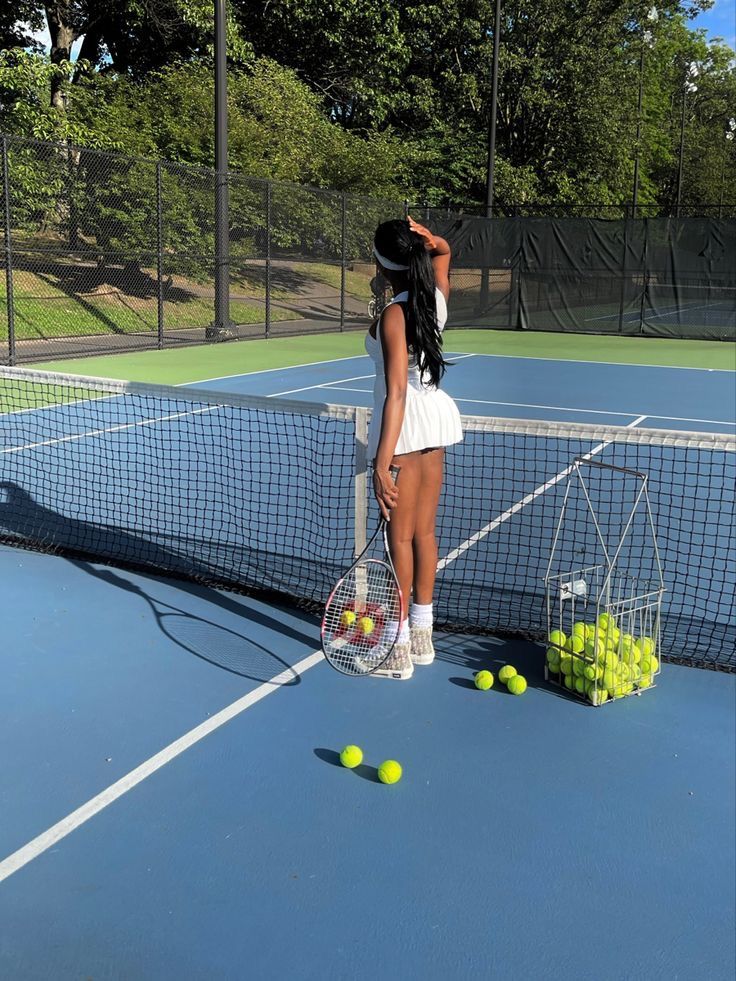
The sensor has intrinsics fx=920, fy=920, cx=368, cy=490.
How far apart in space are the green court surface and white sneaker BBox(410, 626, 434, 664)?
8.32m

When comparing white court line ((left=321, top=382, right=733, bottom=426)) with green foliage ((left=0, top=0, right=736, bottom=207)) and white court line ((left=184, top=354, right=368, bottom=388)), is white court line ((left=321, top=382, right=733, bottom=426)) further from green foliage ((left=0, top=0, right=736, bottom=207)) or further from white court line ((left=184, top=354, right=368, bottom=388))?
green foliage ((left=0, top=0, right=736, bottom=207))

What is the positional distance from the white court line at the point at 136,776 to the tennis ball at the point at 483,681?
71cm

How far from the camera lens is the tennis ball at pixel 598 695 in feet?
11.7

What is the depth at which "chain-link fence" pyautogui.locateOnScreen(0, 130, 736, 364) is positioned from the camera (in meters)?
14.2

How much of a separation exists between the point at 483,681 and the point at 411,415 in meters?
1.11

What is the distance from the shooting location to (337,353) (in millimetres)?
16641

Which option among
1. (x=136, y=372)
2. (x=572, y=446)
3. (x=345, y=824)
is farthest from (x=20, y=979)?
(x=136, y=372)

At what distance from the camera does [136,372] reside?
12.6 m

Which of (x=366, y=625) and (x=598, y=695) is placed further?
(x=366, y=625)

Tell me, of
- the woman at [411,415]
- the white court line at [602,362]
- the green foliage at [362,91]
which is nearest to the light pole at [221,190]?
the green foliage at [362,91]

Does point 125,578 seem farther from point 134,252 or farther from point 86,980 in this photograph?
point 134,252

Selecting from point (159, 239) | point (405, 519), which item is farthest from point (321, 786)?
point (159, 239)

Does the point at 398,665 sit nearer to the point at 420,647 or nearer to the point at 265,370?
the point at 420,647

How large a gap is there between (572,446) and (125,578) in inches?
195
